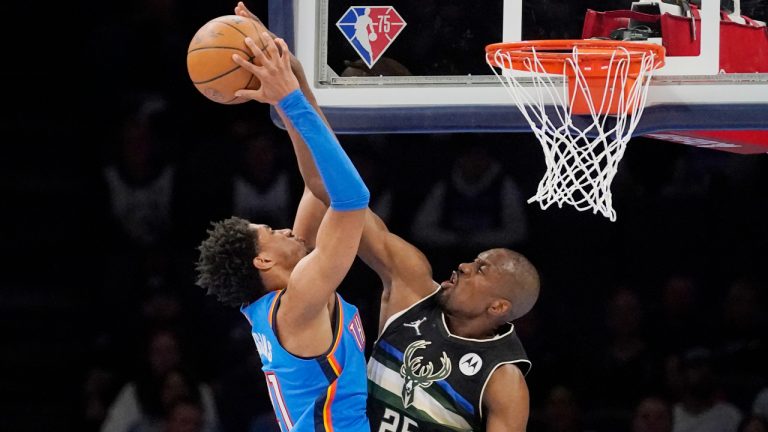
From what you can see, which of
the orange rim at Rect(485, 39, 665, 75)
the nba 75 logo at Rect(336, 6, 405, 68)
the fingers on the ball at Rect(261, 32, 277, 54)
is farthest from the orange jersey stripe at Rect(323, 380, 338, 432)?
the nba 75 logo at Rect(336, 6, 405, 68)

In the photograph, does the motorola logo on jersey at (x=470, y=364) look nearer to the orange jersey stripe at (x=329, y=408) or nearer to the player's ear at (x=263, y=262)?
the orange jersey stripe at (x=329, y=408)

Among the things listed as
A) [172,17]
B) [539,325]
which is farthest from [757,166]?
[172,17]

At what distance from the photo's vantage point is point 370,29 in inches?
168

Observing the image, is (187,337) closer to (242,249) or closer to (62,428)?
(62,428)

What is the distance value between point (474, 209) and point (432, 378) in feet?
6.64

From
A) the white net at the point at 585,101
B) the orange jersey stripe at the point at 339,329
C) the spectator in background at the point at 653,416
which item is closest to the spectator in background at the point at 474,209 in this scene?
the spectator in background at the point at 653,416

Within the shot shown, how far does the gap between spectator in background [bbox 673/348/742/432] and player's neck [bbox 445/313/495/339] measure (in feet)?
6.44

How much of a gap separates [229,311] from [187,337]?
0.86ft

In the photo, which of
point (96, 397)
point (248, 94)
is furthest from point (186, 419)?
point (248, 94)

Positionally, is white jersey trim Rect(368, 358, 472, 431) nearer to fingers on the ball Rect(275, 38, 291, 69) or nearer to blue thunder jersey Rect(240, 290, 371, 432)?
blue thunder jersey Rect(240, 290, 371, 432)

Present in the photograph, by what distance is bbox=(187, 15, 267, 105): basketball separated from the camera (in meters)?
2.81

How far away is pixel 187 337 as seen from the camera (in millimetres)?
5562

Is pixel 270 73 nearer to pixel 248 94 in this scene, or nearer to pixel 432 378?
pixel 248 94

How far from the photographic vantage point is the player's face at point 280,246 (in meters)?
3.26
